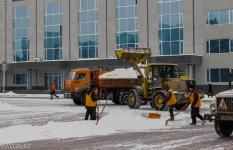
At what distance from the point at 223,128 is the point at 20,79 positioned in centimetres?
5338

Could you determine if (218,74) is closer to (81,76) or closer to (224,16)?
(224,16)

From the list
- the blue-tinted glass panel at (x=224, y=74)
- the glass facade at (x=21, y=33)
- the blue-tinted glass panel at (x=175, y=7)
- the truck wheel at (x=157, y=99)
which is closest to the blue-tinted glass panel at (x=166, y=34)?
the blue-tinted glass panel at (x=175, y=7)

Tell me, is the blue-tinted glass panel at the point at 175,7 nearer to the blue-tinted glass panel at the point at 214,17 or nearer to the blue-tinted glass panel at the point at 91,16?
the blue-tinted glass panel at the point at 214,17

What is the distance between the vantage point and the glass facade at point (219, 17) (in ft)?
150

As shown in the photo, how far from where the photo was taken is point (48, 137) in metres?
12.4

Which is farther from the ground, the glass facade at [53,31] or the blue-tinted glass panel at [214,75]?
the glass facade at [53,31]

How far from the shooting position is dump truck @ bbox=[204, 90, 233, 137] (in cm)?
1173

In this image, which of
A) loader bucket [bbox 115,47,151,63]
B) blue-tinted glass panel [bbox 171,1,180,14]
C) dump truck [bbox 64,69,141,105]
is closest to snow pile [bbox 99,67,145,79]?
dump truck [bbox 64,69,141,105]

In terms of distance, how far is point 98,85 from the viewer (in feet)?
98.5

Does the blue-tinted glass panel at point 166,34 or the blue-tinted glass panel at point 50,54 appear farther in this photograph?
the blue-tinted glass panel at point 50,54

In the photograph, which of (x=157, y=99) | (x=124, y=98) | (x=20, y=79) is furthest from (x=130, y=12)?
(x=157, y=99)

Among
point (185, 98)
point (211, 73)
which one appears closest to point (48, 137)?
point (185, 98)

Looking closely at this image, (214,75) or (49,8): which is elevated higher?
(49,8)

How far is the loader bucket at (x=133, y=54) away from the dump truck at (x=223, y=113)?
15.2m
